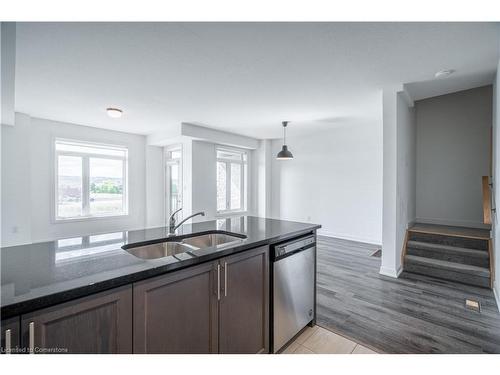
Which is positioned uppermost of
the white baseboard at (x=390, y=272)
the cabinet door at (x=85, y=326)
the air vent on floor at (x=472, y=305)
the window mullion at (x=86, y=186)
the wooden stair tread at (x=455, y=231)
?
the window mullion at (x=86, y=186)

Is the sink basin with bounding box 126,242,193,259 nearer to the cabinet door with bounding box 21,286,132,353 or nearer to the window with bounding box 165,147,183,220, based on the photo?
the cabinet door with bounding box 21,286,132,353

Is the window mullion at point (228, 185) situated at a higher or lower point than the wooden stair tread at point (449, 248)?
higher

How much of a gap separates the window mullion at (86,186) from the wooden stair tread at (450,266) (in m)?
6.20

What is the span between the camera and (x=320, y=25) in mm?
1816

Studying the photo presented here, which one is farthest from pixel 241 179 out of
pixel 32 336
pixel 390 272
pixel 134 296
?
pixel 32 336

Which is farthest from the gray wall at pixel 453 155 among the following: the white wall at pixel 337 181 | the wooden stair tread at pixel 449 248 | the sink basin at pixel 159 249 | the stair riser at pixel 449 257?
the sink basin at pixel 159 249

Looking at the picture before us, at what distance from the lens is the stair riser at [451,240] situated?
3.27 metres

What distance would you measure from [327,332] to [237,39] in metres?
2.70

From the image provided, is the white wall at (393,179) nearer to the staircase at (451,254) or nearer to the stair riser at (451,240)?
the staircase at (451,254)

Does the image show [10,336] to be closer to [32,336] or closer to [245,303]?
[32,336]
